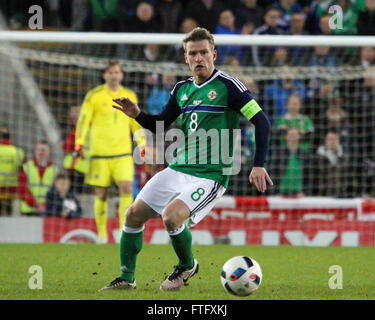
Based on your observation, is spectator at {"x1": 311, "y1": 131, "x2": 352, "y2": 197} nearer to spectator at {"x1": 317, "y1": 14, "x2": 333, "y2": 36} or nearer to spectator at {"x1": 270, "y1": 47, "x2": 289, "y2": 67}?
spectator at {"x1": 270, "y1": 47, "x2": 289, "y2": 67}

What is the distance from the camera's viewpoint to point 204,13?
1373 cm

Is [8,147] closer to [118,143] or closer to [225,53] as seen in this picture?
[118,143]

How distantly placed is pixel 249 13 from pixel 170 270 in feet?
24.4

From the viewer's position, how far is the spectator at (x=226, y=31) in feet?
43.9

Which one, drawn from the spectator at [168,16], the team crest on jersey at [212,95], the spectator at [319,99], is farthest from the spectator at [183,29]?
the team crest on jersey at [212,95]

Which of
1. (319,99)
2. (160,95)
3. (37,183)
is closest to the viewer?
(37,183)

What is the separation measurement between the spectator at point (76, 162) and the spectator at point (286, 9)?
13.0ft

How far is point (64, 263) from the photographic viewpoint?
8.18 metres

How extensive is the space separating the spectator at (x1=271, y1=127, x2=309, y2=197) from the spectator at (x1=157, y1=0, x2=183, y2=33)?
10.2ft

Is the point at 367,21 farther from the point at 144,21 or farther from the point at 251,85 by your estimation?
the point at 144,21

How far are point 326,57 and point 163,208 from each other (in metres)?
7.63

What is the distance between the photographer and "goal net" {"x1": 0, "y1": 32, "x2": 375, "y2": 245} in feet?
36.6

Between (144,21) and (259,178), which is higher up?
(144,21)

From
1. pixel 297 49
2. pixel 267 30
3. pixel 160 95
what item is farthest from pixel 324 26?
pixel 160 95
